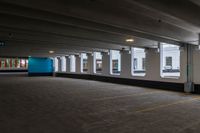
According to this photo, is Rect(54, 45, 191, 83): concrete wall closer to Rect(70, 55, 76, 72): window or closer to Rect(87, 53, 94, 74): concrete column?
Rect(87, 53, 94, 74): concrete column

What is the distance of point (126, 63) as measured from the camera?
46.0 ft

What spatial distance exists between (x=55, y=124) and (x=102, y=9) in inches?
119

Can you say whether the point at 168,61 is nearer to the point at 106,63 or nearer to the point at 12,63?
the point at 106,63

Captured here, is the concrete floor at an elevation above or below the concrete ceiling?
below

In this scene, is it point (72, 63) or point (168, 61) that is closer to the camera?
point (168, 61)

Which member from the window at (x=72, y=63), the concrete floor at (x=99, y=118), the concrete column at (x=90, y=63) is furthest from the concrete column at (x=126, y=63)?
the window at (x=72, y=63)

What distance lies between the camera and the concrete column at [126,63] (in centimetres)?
1377

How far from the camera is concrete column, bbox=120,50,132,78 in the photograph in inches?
542

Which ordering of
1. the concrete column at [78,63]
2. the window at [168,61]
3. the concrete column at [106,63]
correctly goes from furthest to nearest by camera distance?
the concrete column at [78,63], the window at [168,61], the concrete column at [106,63]

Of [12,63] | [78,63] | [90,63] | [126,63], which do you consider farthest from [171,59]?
[12,63]

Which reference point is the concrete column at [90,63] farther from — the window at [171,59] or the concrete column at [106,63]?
the window at [171,59]

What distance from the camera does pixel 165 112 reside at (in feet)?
19.0

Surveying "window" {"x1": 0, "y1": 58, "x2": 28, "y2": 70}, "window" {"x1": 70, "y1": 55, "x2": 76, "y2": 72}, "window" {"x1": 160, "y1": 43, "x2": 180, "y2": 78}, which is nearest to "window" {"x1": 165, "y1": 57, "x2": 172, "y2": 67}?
"window" {"x1": 160, "y1": 43, "x2": 180, "y2": 78}

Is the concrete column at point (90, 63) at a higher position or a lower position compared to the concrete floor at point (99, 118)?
higher
